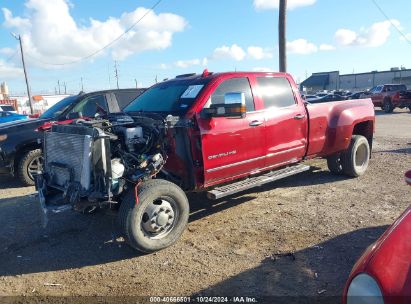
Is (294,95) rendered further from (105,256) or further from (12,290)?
(12,290)

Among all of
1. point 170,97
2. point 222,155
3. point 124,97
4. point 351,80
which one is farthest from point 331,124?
point 351,80

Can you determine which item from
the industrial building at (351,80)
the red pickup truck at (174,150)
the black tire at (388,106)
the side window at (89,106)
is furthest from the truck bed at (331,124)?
the industrial building at (351,80)

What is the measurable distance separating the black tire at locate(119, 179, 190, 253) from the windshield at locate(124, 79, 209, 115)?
43.5 inches

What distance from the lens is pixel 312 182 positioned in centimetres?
691

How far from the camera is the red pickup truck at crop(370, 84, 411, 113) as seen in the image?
989 inches

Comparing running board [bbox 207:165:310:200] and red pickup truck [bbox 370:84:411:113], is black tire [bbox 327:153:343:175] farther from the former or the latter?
red pickup truck [bbox 370:84:411:113]

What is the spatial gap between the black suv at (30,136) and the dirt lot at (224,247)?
1.05 metres

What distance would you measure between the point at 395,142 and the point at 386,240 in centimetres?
1010

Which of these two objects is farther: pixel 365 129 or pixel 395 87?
pixel 395 87

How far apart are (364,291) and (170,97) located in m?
3.88

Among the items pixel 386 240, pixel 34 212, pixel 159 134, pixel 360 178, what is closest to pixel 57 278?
pixel 159 134

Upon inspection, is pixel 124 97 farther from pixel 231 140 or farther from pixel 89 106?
pixel 231 140

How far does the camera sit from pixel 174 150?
183 inches

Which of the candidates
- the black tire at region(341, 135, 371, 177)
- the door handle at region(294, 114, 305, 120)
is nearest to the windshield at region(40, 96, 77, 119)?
the door handle at region(294, 114, 305, 120)
